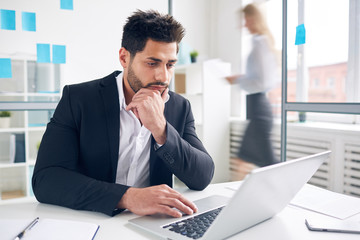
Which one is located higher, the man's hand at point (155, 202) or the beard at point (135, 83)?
the beard at point (135, 83)

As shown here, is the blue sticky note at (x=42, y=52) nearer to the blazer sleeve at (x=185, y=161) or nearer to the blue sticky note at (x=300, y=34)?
the blazer sleeve at (x=185, y=161)

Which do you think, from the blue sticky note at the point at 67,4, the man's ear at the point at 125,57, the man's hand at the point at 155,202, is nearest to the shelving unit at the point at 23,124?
the blue sticky note at the point at 67,4

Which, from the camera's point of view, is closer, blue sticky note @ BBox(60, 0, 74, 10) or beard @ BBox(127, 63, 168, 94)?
beard @ BBox(127, 63, 168, 94)

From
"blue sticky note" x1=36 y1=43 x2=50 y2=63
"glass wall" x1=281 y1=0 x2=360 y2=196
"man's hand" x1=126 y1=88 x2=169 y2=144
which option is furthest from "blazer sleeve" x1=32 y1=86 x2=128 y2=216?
"glass wall" x1=281 y1=0 x2=360 y2=196

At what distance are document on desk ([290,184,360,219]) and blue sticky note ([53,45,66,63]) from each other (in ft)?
5.45

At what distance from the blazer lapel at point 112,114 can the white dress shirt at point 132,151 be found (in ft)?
0.13

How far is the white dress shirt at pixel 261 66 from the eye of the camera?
251cm

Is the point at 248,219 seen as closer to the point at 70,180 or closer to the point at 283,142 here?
the point at 70,180

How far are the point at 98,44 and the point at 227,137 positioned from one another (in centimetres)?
203

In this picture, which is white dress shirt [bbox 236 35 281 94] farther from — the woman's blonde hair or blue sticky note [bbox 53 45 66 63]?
blue sticky note [bbox 53 45 66 63]

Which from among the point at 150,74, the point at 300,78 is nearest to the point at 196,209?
the point at 150,74

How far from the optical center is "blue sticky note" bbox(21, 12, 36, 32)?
190 centimetres

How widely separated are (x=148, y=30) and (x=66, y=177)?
25.1 inches

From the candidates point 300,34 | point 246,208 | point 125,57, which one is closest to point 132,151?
point 125,57
